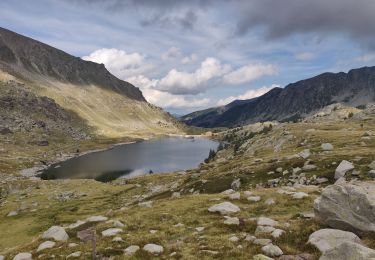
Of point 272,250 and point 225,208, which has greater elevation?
point 272,250

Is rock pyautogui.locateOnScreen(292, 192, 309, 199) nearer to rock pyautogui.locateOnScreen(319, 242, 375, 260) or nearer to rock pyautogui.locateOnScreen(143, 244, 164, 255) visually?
rock pyautogui.locateOnScreen(143, 244, 164, 255)

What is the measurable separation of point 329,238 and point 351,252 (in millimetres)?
6200

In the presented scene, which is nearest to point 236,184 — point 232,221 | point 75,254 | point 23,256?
point 232,221

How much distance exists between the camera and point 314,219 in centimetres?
2689

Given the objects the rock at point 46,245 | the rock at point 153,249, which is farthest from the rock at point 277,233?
the rock at point 46,245

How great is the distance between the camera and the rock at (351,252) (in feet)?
52.3

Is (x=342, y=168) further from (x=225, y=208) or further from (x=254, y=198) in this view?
(x=225, y=208)

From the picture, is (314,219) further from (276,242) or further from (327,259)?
(327,259)

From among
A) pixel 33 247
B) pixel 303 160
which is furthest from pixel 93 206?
pixel 33 247

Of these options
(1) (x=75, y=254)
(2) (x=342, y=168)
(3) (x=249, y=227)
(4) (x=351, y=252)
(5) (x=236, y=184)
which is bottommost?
(5) (x=236, y=184)

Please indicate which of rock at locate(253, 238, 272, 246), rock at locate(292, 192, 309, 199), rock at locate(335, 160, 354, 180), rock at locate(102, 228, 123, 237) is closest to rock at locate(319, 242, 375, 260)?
rock at locate(253, 238, 272, 246)

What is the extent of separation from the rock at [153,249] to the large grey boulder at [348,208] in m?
10.2

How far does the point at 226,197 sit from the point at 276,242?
1873 cm

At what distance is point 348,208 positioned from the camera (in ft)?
80.9
